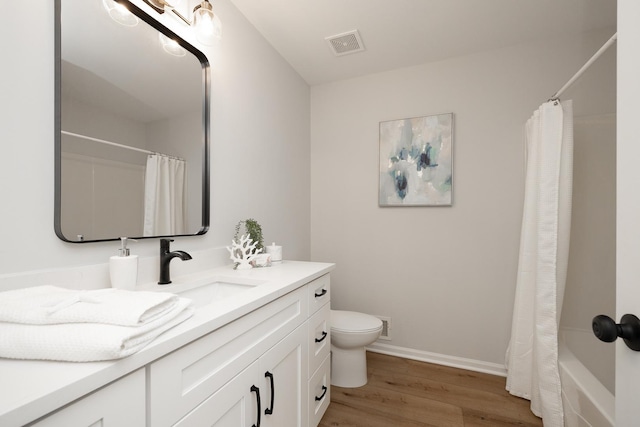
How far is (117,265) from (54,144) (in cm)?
43

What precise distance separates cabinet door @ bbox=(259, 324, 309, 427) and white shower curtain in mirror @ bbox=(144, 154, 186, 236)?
27.9 inches

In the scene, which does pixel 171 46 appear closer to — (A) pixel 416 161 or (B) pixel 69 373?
(B) pixel 69 373

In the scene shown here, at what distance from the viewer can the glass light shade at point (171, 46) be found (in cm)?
128

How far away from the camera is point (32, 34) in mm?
842

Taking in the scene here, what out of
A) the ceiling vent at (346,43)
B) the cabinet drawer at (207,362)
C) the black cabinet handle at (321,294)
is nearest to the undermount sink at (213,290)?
the cabinet drawer at (207,362)

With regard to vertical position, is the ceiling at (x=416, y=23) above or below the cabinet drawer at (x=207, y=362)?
above

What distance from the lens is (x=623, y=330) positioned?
1.91 ft

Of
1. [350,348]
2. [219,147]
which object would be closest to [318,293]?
[350,348]

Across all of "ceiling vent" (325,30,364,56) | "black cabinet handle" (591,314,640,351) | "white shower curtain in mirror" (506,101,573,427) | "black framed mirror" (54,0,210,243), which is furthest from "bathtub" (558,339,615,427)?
"ceiling vent" (325,30,364,56)

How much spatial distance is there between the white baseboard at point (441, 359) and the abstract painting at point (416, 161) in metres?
1.21

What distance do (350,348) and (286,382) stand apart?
0.85m

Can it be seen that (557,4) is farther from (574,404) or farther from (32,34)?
(32,34)

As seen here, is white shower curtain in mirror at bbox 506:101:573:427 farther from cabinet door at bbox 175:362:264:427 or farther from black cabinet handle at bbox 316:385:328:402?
cabinet door at bbox 175:362:264:427

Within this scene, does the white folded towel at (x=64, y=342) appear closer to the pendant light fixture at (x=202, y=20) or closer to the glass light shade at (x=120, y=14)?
the glass light shade at (x=120, y=14)
